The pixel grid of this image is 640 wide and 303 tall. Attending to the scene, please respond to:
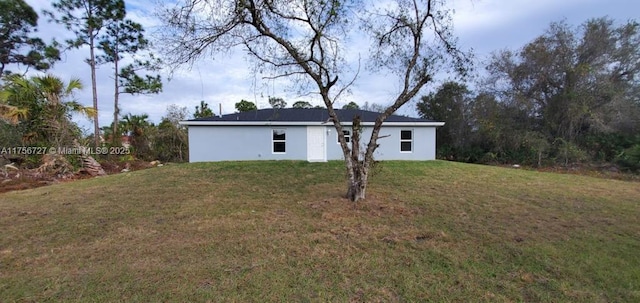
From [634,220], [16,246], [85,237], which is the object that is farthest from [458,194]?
[16,246]

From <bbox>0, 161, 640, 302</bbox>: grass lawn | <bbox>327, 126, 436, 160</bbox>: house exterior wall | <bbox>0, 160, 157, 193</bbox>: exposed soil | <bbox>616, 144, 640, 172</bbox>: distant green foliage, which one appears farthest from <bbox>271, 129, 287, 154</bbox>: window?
<bbox>616, 144, 640, 172</bbox>: distant green foliage

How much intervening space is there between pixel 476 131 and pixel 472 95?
2.78m

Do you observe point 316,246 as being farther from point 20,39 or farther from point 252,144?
point 20,39

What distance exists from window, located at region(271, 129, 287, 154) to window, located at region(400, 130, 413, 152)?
628cm

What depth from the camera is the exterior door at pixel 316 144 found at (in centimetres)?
1422

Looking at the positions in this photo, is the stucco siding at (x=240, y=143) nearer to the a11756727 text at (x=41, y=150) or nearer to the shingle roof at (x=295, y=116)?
the shingle roof at (x=295, y=116)

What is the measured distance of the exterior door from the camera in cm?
1422

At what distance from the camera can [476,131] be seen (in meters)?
20.0

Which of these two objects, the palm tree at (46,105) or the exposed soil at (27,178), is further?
the palm tree at (46,105)

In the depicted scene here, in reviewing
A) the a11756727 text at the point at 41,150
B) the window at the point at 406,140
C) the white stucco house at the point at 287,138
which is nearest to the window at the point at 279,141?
the white stucco house at the point at 287,138

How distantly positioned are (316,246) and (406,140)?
1244 centimetres

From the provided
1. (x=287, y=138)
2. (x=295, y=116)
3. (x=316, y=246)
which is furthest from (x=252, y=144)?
(x=316, y=246)

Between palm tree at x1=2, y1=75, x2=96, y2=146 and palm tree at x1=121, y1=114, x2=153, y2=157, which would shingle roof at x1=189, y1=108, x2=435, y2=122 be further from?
palm tree at x1=121, y1=114, x2=153, y2=157

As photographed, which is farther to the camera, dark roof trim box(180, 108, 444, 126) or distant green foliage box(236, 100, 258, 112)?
distant green foliage box(236, 100, 258, 112)
